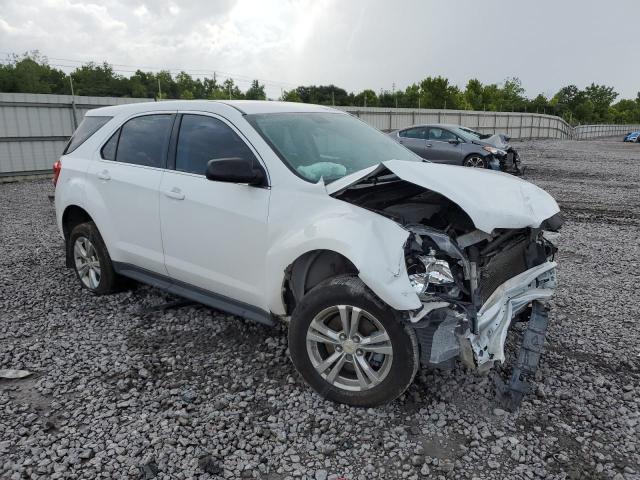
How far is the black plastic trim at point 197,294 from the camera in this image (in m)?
3.50

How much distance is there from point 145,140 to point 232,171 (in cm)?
146

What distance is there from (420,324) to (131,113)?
3.28 meters

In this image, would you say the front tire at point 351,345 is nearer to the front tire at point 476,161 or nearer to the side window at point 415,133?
the front tire at point 476,161

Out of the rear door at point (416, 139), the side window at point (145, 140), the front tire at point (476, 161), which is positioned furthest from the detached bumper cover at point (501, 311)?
the rear door at point (416, 139)

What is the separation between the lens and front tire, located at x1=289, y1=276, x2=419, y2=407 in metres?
2.79

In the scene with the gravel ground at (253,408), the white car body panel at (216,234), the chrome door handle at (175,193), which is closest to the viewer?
the gravel ground at (253,408)

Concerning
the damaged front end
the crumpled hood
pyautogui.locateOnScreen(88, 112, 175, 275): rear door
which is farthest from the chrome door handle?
the damaged front end

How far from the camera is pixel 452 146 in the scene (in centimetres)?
1538

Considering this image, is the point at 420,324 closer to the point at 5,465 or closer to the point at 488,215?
the point at 488,215

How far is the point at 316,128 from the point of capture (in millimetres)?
3955

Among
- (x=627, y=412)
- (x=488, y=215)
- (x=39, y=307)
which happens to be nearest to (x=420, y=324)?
(x=488, y=215)

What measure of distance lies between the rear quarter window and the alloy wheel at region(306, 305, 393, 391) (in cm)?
310

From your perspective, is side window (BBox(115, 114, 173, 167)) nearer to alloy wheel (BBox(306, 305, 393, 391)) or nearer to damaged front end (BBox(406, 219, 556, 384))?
alloy wheel (BBox(306, 305, 393, 391))

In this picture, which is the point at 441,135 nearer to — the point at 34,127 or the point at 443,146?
the point at 443,146
